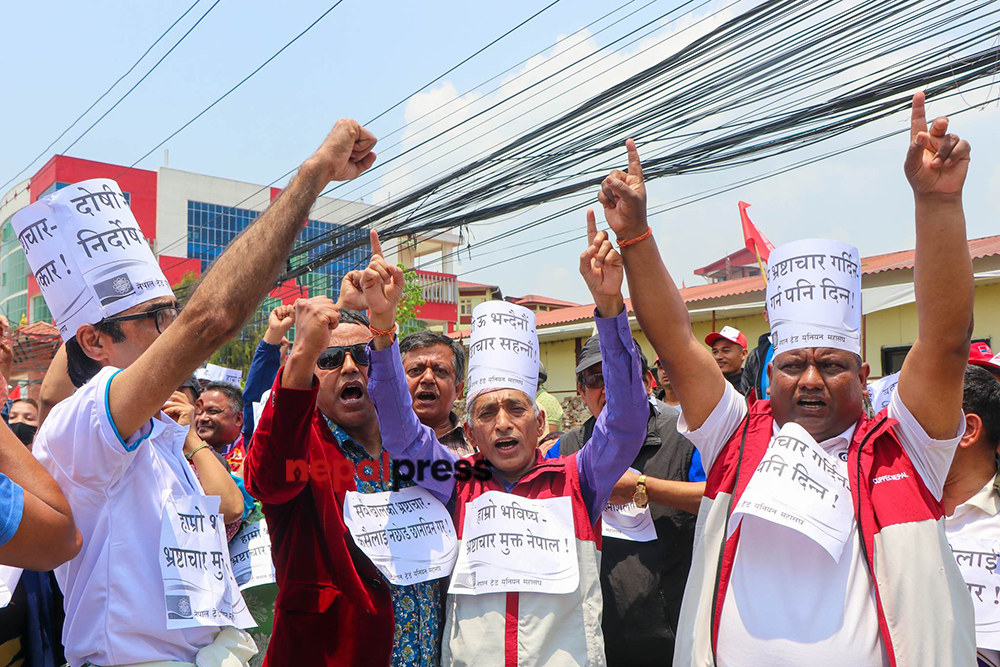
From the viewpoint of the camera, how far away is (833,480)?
2.40 metres

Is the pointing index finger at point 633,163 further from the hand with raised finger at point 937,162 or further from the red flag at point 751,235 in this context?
the red flag at point 751,235

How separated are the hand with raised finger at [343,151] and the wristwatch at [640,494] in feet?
5.68

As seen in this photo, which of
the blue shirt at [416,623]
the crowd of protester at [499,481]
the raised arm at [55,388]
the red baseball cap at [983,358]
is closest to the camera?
the crowd of protester at [499,481]

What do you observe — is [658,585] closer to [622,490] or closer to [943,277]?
[622,490]

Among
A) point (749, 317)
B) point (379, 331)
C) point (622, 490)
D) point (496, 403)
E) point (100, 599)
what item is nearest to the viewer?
point (100, 599)

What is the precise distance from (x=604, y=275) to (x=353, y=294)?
0.86m

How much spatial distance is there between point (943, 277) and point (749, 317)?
12.1 metres

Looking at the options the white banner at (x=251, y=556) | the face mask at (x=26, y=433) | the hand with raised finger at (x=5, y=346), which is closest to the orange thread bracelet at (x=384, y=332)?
the hand with raised finger at (x=5, y=346)

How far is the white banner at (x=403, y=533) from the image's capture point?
2.68 m

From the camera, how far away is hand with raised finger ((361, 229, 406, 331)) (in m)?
2.71

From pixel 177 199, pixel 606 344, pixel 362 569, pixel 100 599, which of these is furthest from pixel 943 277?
pixel 177 199

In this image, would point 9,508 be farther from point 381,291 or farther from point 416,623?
point 416,623

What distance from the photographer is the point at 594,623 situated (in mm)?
2566
